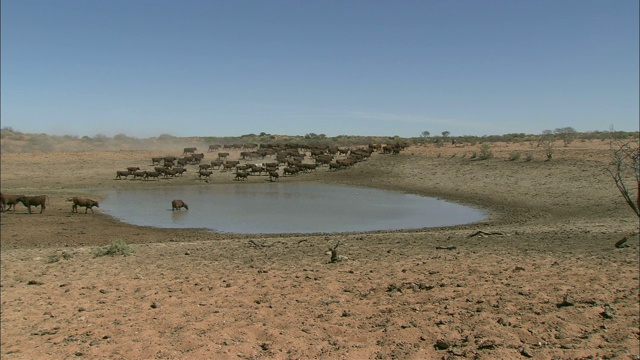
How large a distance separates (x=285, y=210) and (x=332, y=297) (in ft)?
45.9

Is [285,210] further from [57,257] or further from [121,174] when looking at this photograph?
[121,174]

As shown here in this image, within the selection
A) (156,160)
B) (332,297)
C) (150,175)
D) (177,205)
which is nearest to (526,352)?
(332,297)

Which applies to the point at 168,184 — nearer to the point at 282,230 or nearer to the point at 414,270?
the point at 282,230

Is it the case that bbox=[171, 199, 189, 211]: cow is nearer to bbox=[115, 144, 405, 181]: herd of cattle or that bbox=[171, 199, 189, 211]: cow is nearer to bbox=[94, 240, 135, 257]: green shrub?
bbox=[94, 240, 135, 257]: green shrub

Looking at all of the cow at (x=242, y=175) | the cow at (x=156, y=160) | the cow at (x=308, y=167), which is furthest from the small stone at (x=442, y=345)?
the cow at (x=156, y=160)

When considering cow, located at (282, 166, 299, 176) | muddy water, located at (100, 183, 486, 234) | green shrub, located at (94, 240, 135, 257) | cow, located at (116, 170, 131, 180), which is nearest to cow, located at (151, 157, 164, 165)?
cow, located at (116, 170, 131, 180)

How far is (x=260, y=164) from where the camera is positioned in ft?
139

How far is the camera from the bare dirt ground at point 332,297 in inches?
240

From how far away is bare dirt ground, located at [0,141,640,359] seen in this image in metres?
6.09

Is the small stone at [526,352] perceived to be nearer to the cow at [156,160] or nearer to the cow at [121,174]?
the cow at [121,174]

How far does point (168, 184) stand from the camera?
3247 cm

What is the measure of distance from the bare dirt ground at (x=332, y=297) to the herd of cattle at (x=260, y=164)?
1959cm

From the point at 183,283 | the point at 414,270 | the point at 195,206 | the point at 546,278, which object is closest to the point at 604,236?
the point at 546,278

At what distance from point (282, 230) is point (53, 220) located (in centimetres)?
912
